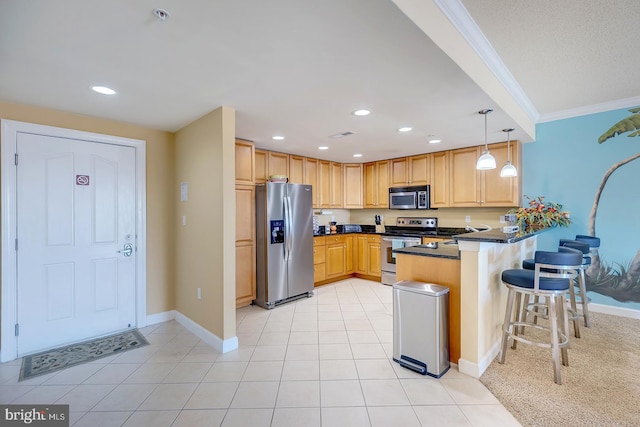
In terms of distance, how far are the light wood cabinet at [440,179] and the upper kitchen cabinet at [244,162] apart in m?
3.08

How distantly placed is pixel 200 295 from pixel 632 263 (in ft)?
17.0

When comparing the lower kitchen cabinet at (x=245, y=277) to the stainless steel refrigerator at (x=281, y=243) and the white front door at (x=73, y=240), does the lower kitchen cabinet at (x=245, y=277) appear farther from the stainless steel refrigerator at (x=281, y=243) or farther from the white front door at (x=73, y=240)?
the white front door at (x=73, y=240)


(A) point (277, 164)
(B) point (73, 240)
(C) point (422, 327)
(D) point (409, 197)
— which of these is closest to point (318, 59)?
(C) point (422, 327)

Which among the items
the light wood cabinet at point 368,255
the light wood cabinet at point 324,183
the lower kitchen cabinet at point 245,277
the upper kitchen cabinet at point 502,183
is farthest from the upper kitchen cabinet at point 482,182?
the lower kitchen cabinet at point 245,277

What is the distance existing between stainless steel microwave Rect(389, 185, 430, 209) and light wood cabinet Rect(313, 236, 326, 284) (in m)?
1.56

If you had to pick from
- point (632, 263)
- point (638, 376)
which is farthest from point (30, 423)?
point (632, 263)

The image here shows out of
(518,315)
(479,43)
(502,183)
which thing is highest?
(479,43)

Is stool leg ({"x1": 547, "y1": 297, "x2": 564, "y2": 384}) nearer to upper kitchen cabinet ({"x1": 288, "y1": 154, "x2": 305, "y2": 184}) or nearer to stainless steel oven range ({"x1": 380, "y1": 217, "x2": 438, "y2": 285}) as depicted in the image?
stainless steel oven range ({"x1": 380, "y1": 217, "x2": 438, "y2": 285})

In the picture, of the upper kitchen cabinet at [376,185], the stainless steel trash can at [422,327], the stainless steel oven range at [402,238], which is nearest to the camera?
the stainless steel trash can at [422,327]

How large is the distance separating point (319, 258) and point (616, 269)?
404 cm

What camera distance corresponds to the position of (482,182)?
13.9ft

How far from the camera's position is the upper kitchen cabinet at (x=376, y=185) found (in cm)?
543

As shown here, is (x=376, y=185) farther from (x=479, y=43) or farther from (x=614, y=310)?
(x=614, y=310)

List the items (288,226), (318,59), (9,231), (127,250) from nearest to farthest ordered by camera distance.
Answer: (318,59), (9,231), (127,250), (288,226)
